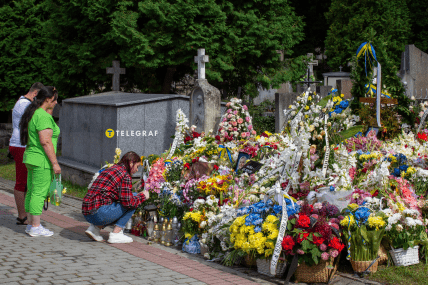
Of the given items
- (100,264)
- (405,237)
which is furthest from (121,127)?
(405,237)

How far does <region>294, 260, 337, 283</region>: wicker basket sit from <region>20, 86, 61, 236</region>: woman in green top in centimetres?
297

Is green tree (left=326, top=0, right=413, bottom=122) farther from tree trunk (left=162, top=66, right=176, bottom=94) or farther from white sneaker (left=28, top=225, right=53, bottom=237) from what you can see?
white sneaker (left=28, top=225, right=53, bottom=237)

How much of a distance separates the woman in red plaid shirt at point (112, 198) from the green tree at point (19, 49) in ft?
41.0

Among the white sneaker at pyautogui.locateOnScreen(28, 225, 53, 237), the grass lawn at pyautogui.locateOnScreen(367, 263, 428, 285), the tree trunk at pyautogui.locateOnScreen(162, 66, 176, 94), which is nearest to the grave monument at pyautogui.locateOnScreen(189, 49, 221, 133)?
the white sneaker at pyautogui.locateOnScreen(28, 225, 53, 237)

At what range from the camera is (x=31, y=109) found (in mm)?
5875

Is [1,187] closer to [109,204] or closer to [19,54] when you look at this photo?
[109,204]

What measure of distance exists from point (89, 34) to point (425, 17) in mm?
16310

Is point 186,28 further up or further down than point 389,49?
further down

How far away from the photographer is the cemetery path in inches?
167

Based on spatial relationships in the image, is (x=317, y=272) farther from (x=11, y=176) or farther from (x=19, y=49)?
(x=19, y=49)

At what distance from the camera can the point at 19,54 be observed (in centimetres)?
1680

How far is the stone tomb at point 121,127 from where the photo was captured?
860 centimetres

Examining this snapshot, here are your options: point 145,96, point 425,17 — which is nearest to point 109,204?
point 145,96

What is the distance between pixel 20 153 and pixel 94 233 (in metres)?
1.53
